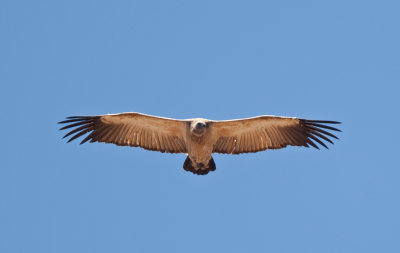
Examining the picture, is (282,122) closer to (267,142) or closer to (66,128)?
(267,142)

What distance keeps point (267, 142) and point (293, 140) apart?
1.98 ft

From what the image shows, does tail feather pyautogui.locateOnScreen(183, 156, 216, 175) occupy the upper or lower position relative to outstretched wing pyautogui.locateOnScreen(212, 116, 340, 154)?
lower

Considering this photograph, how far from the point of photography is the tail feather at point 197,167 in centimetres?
2316

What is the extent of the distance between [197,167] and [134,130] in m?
1.70

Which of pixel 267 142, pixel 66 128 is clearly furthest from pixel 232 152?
pixel 66 128

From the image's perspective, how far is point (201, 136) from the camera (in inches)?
896

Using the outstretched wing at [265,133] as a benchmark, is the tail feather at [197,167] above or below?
below

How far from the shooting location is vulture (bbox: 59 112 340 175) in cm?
2305

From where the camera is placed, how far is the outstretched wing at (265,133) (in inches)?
909

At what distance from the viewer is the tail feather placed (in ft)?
76.0

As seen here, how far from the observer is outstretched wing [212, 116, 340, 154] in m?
23.1

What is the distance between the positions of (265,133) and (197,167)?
1.74 m

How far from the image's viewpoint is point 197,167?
23.2 metres

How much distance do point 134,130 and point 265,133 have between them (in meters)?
3.00
